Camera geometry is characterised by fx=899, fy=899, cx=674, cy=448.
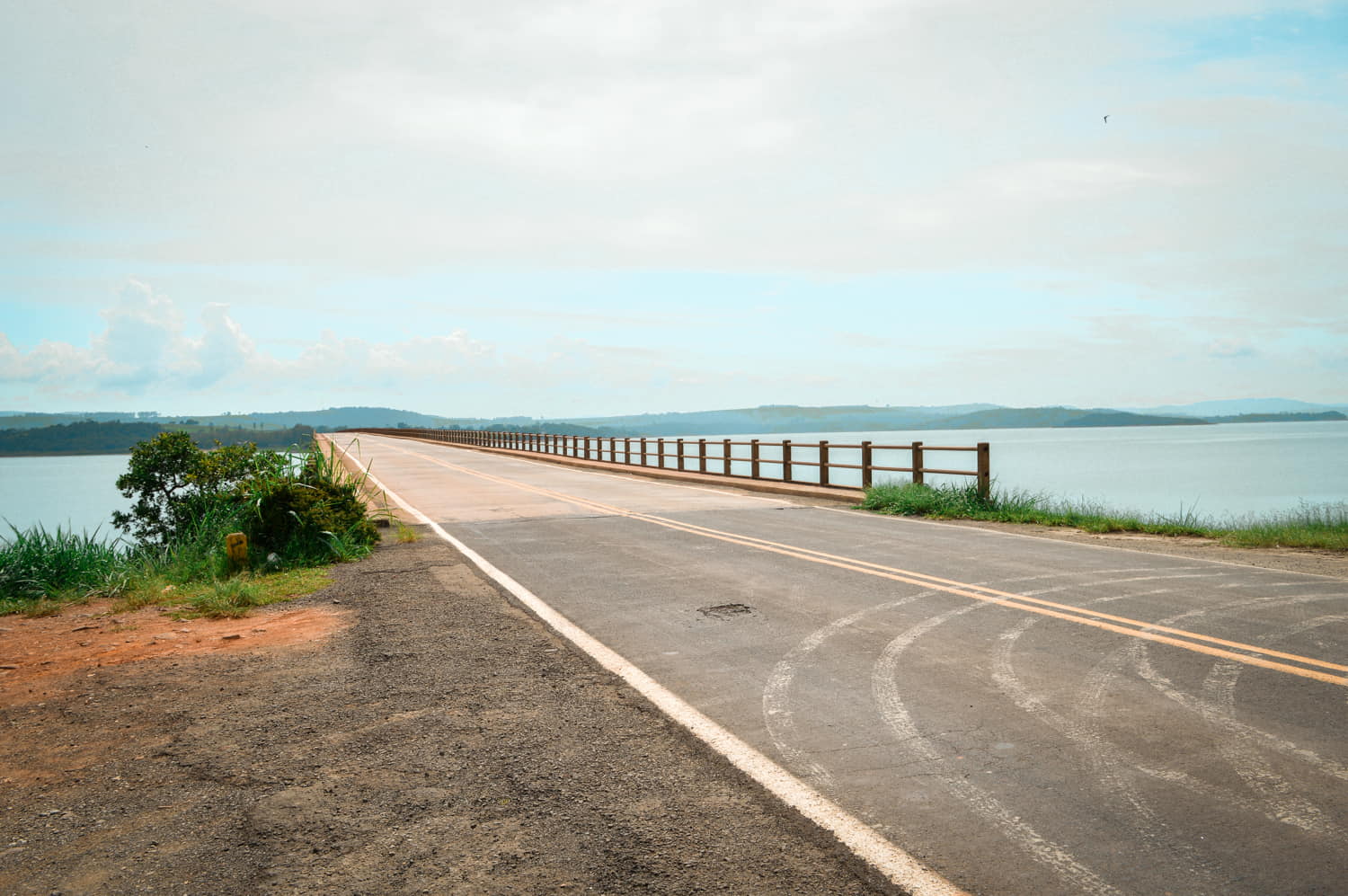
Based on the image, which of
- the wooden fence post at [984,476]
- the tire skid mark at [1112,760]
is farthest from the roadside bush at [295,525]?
the wooden fence post at [984,476]

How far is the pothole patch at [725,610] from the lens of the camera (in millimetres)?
7664

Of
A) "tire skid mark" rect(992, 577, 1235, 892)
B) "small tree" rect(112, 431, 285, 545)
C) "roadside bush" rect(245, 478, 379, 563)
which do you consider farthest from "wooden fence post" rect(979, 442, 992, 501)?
"small tree" rect(112, 431, 285, 545)

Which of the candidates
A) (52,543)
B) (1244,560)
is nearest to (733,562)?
(1244,560)

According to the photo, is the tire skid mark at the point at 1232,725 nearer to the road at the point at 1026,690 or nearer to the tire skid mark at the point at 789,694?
the road at the point at 1026,690

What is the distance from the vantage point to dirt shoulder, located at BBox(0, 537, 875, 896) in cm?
336

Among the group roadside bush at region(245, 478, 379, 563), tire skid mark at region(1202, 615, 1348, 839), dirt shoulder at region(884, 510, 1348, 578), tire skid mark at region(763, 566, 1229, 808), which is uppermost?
roadside bush at region(245, 478, 379, 563)

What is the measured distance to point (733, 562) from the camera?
34.4ft

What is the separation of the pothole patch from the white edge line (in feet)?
3.95

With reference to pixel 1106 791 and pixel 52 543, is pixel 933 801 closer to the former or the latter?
pixel 1106 791

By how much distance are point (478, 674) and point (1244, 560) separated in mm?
8953

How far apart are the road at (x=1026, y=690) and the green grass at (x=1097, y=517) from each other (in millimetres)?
2706

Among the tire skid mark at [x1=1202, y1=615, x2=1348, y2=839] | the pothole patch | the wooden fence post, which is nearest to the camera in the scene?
the tire skid mark at [x1=1202, y1=615, x2=1348, y2=839]

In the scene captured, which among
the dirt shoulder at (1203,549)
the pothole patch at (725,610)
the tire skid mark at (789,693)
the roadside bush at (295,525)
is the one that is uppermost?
the roadside bush at (295,525)

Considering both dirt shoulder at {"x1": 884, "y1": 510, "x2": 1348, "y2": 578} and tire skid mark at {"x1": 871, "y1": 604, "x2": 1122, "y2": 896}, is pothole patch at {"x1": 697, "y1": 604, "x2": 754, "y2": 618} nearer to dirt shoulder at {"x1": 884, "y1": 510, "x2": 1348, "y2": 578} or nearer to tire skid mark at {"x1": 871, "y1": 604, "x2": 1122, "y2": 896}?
tire skid mark at {"x1": 871, "y1": 604, "x2": 1122, "y2": 896}
